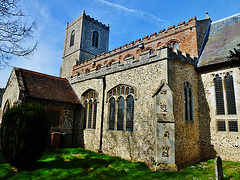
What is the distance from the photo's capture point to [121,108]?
413 inches

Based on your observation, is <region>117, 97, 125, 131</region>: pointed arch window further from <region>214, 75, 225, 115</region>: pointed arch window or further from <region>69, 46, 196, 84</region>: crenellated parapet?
<region>214, 75, 225, 115</region>: pointed arch window

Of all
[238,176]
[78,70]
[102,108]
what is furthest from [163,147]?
[78,70]

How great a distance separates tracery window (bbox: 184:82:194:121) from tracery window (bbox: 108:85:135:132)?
119 inches

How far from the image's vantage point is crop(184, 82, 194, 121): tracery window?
30.7 ft

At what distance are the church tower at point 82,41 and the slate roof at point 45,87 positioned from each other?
11768mm

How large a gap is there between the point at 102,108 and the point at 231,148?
7.79 metres

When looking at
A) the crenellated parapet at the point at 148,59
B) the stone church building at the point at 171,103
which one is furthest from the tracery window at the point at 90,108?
the crenellated parapet at the point at 148,59

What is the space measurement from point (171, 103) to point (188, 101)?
7.28 ft

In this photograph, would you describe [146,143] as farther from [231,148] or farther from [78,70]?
[78,70]

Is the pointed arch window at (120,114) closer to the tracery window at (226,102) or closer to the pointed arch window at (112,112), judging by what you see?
the pointed arch window at (112,112)

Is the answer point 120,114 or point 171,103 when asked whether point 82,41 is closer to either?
point 120,114

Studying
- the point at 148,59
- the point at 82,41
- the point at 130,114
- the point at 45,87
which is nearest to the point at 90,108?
the point at 45,87

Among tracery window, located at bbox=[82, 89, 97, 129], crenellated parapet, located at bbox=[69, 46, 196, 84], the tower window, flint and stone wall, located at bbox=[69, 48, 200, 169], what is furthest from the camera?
the tower window

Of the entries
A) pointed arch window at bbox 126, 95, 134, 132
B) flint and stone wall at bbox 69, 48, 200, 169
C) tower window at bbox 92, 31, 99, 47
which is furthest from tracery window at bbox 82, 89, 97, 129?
tower window at bbox 92, 31, 99, 47
